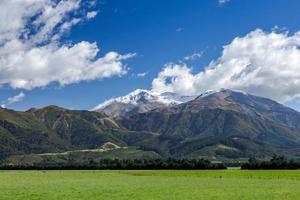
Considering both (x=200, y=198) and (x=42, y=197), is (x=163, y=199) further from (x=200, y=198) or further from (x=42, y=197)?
(x=42, y=197)

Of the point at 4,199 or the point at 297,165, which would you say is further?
the point at 297,165

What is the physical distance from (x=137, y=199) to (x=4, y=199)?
54.6 feet

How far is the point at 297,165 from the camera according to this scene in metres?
200

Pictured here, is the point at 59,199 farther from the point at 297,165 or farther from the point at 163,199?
the point at 297,165

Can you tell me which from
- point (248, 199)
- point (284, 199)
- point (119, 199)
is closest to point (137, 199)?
point (119, 199)

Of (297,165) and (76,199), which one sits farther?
(297,165)

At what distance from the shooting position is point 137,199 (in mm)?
54750

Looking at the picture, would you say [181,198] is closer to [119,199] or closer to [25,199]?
[119,199]

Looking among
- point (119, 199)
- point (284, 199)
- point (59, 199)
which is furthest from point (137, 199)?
point (284, 199)

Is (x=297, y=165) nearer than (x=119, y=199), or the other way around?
(x=119, y=199)

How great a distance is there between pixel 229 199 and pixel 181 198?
6329 millimetres

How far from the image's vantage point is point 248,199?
5475 cm

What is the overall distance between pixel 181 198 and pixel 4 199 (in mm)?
22489

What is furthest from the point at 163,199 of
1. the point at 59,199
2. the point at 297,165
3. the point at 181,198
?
the point at 297,165
